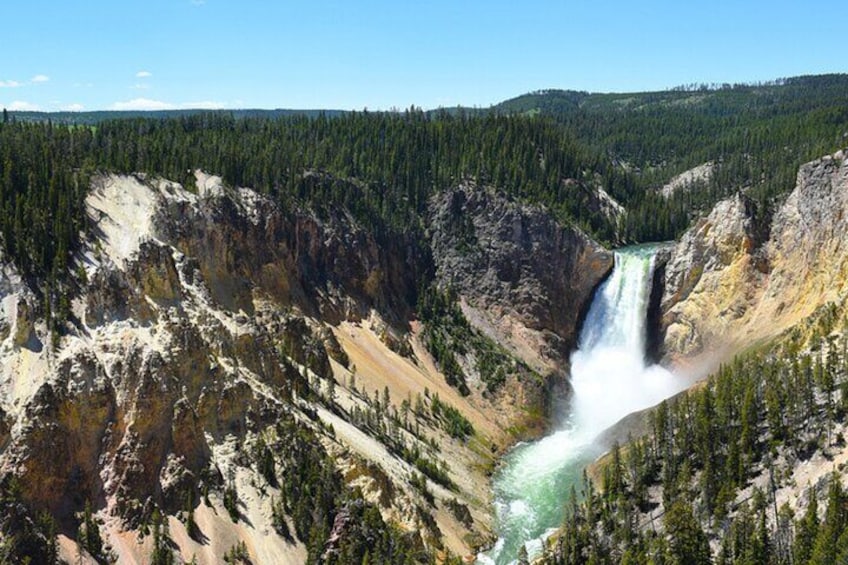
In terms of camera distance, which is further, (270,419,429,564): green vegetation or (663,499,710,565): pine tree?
(270,419,429,564): green vegetation

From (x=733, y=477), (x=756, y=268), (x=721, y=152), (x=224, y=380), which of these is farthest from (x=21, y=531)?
(x=721, y=152)

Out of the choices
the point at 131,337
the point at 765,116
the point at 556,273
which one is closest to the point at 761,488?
the point at 131,337

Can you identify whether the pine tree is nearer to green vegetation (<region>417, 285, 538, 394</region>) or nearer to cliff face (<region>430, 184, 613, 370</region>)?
green vegetation (<region>417, 285, 538, 394</region>)

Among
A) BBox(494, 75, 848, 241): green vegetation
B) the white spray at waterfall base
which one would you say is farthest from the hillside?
BBox(494, 75, 848, 241): green vegetation

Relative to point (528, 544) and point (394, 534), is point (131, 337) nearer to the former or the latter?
point (394, 534)

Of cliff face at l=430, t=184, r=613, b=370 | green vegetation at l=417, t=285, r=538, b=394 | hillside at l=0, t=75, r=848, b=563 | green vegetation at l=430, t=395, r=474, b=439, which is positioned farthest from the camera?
cliff face at l=430, t=184, r=613, b=370

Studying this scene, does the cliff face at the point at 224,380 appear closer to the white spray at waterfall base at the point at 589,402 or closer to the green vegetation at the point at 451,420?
the green vegetation at the point at 451,420

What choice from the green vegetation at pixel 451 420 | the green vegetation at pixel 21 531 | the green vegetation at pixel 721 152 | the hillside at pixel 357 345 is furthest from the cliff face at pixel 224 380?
the green vegetation at pixel 721 152
